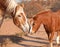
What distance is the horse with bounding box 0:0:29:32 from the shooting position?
5.56 m

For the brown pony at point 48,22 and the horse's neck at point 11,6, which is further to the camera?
the brown pony at point 48,22

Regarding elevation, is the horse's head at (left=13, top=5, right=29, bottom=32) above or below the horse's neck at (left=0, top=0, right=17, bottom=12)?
below

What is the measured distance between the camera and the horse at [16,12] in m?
5.56

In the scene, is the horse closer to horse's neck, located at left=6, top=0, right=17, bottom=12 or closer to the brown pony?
horse's neck, located at left=6, top=0, right=17, bottom=12

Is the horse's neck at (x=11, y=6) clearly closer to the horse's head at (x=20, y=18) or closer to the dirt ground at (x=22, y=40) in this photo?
the horse's head at (x=20, y=18)

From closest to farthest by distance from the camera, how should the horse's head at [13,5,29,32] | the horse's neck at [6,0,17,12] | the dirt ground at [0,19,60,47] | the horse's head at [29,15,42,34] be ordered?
the horse's head at [13,5,29,32], the horse's neck at [6,0,17,12], the horse's head at [29,15,42,34], the dirt ground at [0,19,60,47]

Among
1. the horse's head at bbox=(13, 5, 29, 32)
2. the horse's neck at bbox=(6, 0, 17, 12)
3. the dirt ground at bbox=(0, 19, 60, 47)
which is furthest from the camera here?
the dirt ground at bbox=(0, 19, 60, 47)

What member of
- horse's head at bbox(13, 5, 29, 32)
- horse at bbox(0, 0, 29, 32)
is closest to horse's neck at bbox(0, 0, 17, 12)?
horse at bbox(0, 0, 29, 32)

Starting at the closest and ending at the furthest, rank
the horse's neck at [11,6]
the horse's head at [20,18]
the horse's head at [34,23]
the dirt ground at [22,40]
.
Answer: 1. the horse's head at [20,18]
2. the horse's neck at [11,6]
3. the horse's head at [34,23]
4. the dirt ground at [22,40]

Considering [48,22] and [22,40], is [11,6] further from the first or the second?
[22,40]

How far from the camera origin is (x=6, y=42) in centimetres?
691

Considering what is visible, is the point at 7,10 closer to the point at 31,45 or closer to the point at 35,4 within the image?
the point at 31,45

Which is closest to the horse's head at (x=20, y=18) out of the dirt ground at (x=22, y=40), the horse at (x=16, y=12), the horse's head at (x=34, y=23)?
the horse at (x=16, y=12)

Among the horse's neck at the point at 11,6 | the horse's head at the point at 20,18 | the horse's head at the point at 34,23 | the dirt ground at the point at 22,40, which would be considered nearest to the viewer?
the horse's head at the point at 20,18
